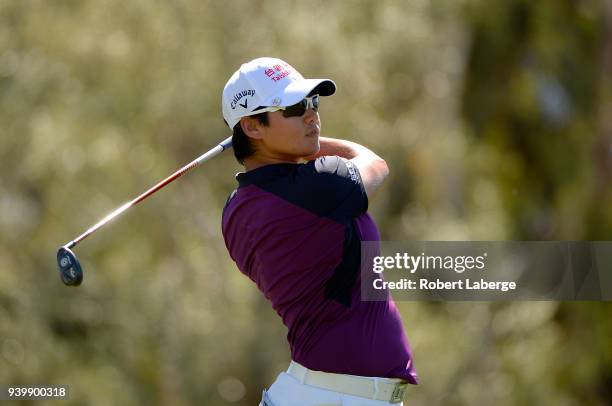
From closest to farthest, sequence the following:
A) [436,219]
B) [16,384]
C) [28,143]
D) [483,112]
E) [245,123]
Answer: [245,123], [16,384], [28,143], [436,219], [483,112]

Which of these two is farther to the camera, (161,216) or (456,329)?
(456,329)

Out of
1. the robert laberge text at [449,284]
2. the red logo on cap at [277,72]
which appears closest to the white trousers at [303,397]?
the red logo on cap at [277,72]

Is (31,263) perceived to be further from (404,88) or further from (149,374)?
(404,88)

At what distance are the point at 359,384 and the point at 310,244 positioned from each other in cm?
40

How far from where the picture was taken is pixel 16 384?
7504 mm

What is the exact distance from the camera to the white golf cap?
3.04m

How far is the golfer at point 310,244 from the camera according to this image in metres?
2.99

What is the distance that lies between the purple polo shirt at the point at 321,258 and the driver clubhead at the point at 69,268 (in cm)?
56

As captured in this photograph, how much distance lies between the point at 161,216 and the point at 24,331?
1.30 metres

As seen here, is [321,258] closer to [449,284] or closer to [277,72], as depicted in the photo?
[277,72]

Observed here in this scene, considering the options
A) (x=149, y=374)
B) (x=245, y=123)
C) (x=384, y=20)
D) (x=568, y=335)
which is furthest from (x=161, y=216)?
(x=245, y=123)

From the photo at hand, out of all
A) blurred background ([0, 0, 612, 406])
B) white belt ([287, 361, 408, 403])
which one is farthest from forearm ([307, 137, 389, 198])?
blurred background ([0, 0, 612, 406])

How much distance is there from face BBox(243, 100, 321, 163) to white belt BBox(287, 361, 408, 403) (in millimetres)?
597

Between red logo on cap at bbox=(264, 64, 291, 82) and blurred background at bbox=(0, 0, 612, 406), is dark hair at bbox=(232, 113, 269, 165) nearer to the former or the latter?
red logo on cap at bbox=(264, 64, 291, 82)
